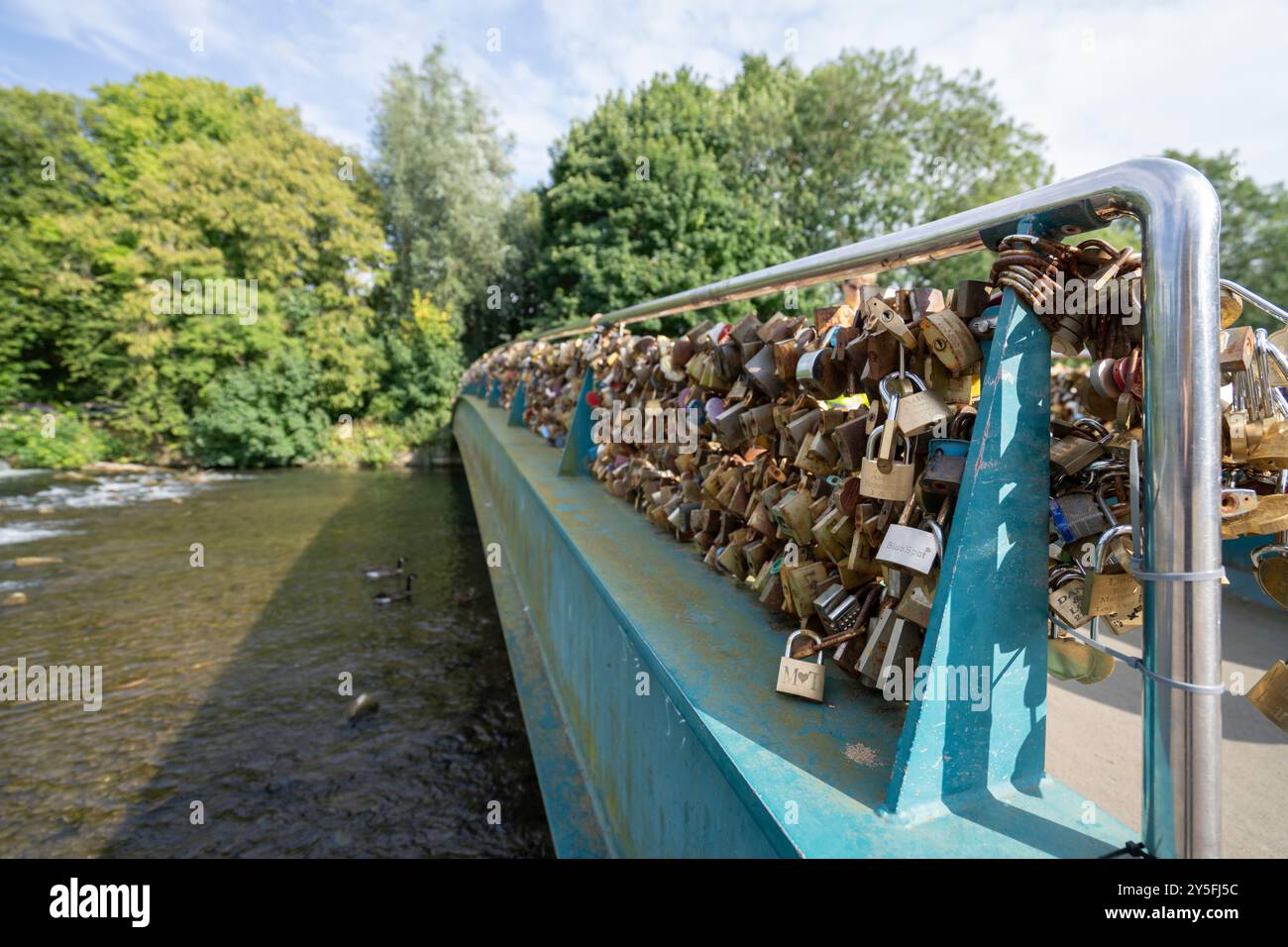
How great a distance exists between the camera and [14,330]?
21.2m

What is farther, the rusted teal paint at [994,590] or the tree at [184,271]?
the tree at [184,271]

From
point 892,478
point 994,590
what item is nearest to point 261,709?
point 892,478

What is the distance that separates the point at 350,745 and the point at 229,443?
17.4 metres

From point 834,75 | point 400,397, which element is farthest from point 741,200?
point 400,397

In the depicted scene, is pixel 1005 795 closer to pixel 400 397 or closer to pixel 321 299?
pixel 400 397

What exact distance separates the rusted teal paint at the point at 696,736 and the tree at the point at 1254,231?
31.2m

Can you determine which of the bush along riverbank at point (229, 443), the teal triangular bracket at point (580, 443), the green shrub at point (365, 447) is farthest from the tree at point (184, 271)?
the teal triangular bracket at point (580, 443)

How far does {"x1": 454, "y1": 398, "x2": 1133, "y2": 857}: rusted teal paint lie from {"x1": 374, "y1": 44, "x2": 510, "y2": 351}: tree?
21.6 meters

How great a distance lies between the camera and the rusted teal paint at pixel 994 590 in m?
1.11
